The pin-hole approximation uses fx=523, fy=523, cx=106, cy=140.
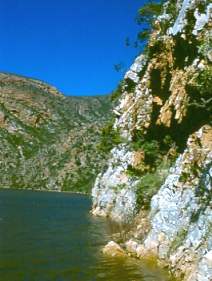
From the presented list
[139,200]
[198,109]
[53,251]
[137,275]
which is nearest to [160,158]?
[139,200]

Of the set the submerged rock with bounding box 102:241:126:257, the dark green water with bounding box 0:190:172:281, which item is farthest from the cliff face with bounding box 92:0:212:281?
the dark green water with bounding box 0:190:172:281

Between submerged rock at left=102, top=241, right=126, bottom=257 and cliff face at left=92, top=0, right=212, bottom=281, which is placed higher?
cliff face at left=92, top=0, right=212, bottom=281

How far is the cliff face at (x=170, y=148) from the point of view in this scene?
35094mm

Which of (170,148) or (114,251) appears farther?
(170,148)

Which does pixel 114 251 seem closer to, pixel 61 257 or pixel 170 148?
pixel 61 257

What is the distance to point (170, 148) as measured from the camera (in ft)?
187

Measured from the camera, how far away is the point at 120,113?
81562 millimetres

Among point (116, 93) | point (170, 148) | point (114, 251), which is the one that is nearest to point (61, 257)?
point (114, 251)

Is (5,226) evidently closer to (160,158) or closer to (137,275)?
(160,158)

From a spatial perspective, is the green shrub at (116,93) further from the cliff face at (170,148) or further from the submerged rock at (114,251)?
the submerged rock at (114,251)

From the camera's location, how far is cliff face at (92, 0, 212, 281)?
115 feet

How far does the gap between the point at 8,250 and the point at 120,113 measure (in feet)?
131

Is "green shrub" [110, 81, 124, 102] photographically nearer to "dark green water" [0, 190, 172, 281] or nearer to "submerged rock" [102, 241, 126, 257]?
"dark green water" [0, 190, 172, 281]

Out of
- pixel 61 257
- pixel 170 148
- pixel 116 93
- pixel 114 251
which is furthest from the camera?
pixel 116 93
